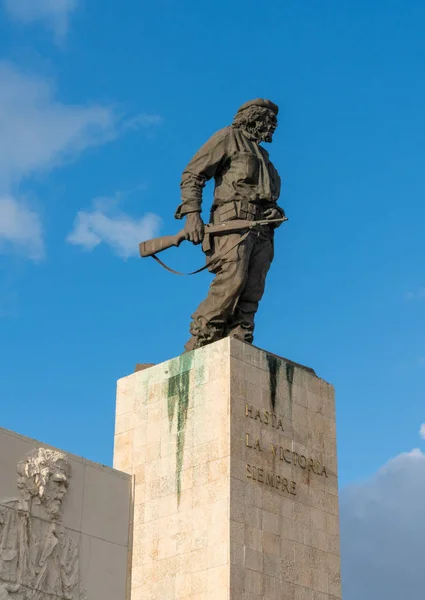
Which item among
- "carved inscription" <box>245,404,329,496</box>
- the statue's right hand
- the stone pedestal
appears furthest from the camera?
the statue's right hand

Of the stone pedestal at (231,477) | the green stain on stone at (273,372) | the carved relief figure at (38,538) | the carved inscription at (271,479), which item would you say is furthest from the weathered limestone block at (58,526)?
the green stain on stone at (273,372)

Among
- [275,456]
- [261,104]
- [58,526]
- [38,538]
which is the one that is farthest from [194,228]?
[38,538]

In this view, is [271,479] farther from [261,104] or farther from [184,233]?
[261,104]

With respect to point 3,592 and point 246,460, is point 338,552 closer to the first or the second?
point 246,460

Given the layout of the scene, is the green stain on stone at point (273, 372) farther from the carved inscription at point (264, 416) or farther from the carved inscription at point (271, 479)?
the carved inscription at point (271, 479)

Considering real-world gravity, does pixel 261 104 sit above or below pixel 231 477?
above

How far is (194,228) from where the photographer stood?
Answer: 1705 centimetres

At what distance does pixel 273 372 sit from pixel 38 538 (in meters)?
4.00

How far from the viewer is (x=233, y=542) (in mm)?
14703

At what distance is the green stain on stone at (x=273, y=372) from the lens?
16.2 meters

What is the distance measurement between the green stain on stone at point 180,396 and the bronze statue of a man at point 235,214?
0.46 m

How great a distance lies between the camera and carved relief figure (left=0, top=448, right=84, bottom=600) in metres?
14.2

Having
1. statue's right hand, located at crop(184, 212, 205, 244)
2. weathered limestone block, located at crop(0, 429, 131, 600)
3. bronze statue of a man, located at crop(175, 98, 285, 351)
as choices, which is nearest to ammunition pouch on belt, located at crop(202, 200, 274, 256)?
bronze statue of a man, located at crop(175, 98, 285, 351)

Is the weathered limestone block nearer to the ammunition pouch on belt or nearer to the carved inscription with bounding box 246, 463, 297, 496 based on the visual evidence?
the carved inscription with bounding box 246, 463, 297, 496
